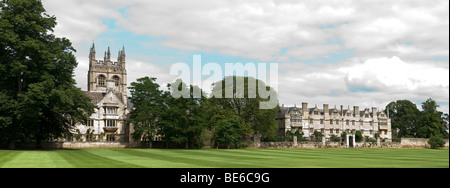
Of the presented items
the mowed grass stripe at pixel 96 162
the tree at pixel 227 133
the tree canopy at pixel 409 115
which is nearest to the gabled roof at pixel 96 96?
the tree at pixel 227 133

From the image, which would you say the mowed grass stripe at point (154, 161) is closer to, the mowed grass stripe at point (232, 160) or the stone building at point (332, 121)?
the mowed grass stripe at point (232, 160)

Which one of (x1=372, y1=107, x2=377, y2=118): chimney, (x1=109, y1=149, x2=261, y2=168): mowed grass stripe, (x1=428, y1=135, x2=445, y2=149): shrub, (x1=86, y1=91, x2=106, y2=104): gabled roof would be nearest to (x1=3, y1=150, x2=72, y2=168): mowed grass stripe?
(x1=109, y1=149, x2=261, y2=168): mowed grass stripe

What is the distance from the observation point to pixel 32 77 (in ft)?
127

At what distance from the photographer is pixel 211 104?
6175cm

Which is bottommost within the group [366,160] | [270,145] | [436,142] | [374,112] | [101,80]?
[436,142]

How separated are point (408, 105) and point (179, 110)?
264 ft

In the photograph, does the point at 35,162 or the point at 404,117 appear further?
the point at 404,117

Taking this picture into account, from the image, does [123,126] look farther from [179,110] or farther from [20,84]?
[20,84]

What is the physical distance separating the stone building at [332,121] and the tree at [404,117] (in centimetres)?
408

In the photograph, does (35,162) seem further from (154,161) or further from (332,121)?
(332,121)

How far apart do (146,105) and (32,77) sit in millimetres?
19185

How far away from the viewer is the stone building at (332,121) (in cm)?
8906

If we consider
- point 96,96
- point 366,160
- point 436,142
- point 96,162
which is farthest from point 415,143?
point 96,162
